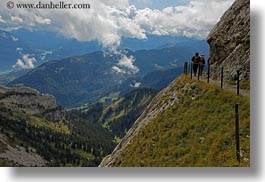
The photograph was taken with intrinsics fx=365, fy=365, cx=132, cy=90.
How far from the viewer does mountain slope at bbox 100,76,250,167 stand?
16672 mm

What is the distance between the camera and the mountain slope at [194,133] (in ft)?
54.7

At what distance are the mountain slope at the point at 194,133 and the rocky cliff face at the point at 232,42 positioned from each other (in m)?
2.30

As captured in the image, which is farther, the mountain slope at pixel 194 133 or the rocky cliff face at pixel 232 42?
the rocky cliff face at pixel 232 42

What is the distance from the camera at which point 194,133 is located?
61.5ft

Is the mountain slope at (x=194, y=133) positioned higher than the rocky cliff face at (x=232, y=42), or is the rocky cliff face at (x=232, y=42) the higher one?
the rocky cliff face at (x=232, y=42)

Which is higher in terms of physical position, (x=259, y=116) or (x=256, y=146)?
(x=259, y=116)

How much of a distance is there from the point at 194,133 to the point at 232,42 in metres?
9.04

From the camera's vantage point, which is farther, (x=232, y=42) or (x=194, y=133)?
(x=232, y=42)

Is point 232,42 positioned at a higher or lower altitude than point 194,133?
higher

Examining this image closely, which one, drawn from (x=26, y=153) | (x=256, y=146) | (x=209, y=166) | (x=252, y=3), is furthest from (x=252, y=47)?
(x=26, y=153)

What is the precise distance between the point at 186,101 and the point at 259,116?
5863 millimetres

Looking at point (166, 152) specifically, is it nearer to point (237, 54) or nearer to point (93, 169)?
point (93, 169)

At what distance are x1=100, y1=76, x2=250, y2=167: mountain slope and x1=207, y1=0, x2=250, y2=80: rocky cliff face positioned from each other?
2304 mm

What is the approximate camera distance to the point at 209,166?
16.3m
